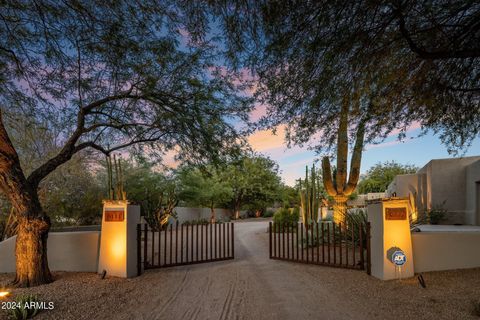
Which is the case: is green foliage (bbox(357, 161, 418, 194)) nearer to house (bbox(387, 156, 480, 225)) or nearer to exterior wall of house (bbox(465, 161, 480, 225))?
house (bbox(387, 156, 480, 225))

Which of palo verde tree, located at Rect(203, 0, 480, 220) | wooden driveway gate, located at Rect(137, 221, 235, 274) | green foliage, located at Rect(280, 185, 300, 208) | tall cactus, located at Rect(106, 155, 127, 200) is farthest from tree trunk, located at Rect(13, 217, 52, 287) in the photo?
green foliage, located at Rect(280, 185, 300, 208)

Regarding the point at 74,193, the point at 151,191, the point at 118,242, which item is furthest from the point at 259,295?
the point at 151,191

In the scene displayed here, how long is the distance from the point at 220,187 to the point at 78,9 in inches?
883

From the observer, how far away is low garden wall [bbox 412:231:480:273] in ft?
25.5

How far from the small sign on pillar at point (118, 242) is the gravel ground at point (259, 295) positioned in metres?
0.35

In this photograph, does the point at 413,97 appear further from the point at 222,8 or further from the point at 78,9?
the point at 78,9

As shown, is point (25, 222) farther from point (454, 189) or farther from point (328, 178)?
point (454, 189)

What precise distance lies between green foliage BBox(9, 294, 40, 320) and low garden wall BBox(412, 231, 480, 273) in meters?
7.65

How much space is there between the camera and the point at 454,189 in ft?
55.8

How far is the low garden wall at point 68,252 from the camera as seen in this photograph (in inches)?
325

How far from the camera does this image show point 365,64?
6.79 meters

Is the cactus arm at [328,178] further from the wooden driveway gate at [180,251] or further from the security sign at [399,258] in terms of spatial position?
the security sign at [399,258]

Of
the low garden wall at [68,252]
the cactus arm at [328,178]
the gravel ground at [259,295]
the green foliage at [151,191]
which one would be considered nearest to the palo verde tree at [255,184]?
the green foliage at [151,191]

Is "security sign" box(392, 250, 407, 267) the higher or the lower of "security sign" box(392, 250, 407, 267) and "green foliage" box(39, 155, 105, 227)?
the lower
